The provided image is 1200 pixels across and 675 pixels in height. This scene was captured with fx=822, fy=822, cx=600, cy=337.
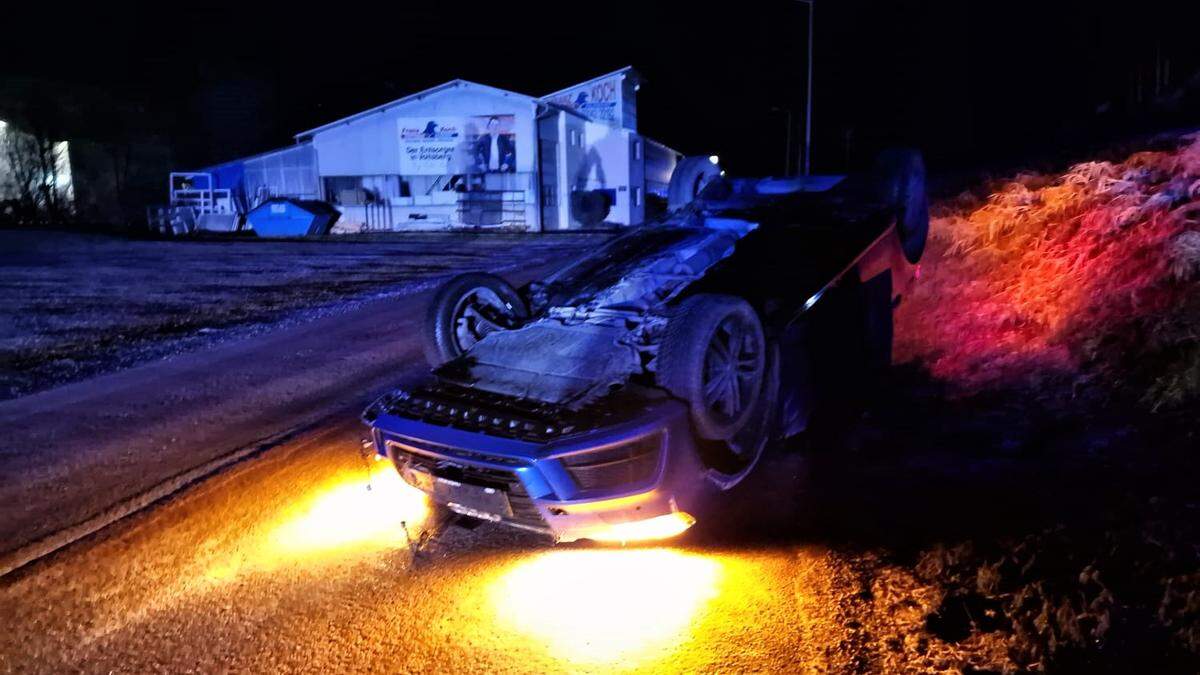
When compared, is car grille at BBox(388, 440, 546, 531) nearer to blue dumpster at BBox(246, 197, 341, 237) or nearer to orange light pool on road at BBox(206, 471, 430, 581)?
orange light pool on road at BBox(206, 471, 430, 581)

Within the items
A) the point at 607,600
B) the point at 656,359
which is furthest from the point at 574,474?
the point at 656,359

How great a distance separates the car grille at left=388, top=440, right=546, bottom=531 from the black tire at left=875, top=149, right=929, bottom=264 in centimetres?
380

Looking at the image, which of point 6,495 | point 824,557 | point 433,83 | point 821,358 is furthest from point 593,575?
point 433,83

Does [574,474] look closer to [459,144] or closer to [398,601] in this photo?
[398,601]

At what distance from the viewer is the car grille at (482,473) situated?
346cm

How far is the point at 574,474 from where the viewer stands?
3.45 metres

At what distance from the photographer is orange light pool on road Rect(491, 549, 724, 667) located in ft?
10.5

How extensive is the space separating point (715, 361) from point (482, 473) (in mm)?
1273

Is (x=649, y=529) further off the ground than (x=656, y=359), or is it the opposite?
(x=656, y=359)

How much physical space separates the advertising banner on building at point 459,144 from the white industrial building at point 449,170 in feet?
0.13

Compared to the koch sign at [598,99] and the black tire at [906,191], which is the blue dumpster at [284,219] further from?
the black tire at [906,191]

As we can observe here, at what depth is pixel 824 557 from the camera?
12.5ft

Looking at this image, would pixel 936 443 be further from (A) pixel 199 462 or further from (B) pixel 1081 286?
(A) pixel 199 462

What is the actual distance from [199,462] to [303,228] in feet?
85.9
